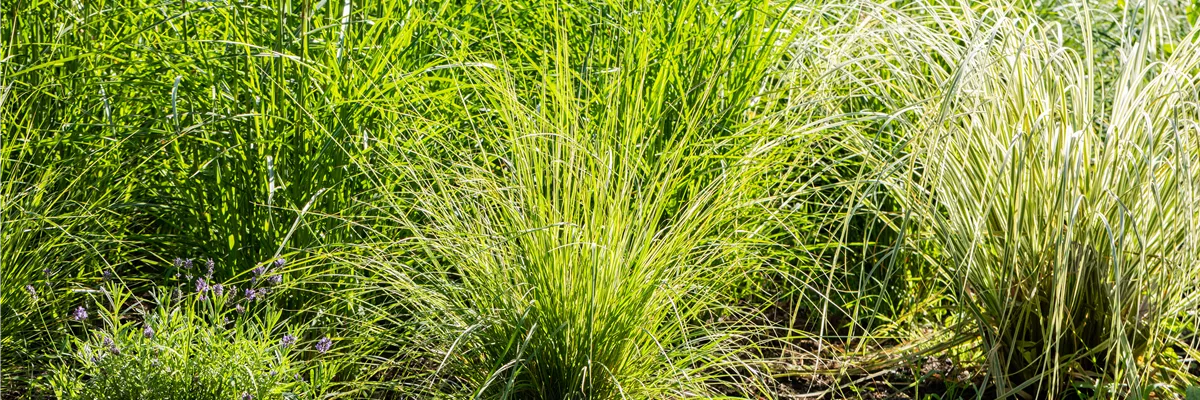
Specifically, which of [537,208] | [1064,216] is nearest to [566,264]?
[537,208]

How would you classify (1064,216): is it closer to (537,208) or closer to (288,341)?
(537,208)

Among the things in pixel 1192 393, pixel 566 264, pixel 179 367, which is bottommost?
pixel 1192 393

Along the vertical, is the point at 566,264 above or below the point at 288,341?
above

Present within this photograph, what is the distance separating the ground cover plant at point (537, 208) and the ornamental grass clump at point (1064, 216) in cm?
1

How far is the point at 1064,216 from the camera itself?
8.20 feet

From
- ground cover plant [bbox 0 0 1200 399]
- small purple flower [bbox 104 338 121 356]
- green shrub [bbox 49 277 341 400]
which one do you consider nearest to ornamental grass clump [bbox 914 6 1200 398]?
ground cover plant [bbox 0 0 1200 399]

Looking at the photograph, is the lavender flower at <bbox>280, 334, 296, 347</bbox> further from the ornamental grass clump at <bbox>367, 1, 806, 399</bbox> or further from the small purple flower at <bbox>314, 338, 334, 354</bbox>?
the ornamental grass clump at <bbox>367, 1, 806, 399</bbox>

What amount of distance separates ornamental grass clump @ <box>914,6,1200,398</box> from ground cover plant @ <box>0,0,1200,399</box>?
0.03ft

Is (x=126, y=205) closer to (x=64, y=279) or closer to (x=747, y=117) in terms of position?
(x=64, y=279)

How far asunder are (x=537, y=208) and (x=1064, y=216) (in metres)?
1.19

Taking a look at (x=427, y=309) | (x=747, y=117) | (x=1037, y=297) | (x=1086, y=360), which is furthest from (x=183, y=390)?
(x=1086, y=360)

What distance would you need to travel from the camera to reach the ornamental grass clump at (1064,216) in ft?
7.96

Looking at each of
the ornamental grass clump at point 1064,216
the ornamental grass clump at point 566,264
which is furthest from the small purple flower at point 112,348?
the ornamental grass clump at point 1064,216

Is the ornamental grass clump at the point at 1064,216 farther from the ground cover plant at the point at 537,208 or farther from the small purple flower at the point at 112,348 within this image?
the small purple flower at the point at 112,348
